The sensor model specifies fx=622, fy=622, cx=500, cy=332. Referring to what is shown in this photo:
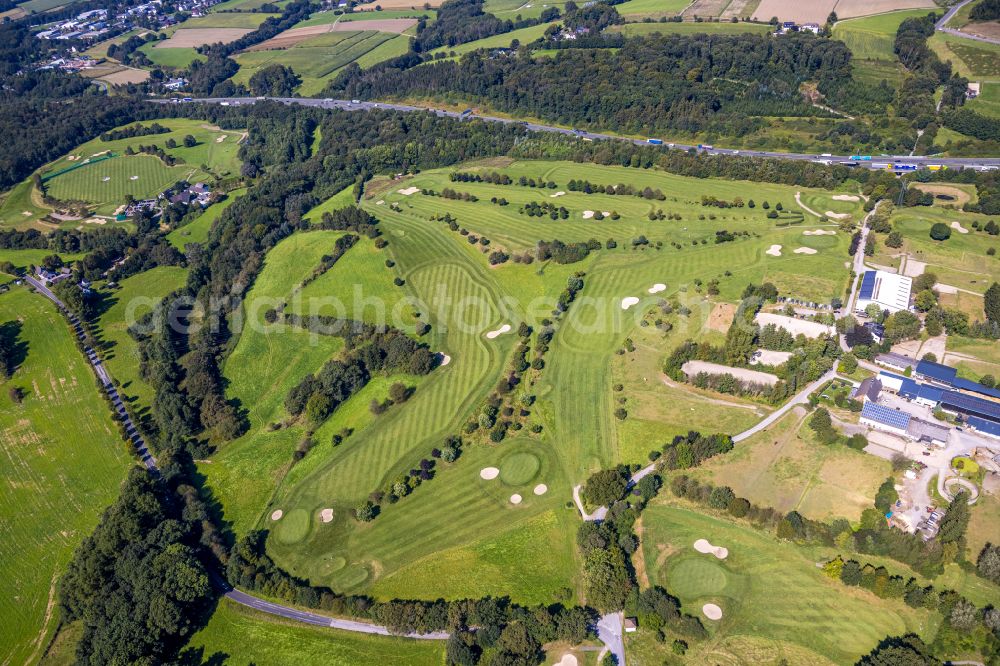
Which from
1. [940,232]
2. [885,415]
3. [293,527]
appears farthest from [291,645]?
[940,232]

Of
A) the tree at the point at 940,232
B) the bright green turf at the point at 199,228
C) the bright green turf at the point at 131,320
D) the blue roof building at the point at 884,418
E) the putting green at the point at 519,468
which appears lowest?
the bright green turf at the point at 131,320

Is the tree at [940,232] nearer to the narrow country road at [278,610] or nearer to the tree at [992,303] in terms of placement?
the tree at [992,303]

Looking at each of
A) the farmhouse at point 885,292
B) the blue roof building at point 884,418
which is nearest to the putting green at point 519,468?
the blue roof building at point 884,418

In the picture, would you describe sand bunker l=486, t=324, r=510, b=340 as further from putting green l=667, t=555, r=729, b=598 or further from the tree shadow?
the tree shadow

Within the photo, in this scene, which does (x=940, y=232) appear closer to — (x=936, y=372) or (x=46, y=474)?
(x=936, y=372)

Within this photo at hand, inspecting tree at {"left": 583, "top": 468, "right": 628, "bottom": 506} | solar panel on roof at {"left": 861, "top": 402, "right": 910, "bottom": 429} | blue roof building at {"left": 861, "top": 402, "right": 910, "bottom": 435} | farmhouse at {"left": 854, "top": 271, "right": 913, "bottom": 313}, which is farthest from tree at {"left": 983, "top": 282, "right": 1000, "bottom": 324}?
tree at {"left": 583, "top": 468, "right": 628, "bottom": 506}

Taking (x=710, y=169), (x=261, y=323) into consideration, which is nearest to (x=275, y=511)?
(x=261, y=323)
